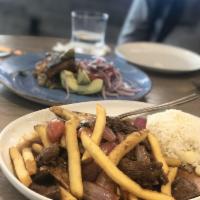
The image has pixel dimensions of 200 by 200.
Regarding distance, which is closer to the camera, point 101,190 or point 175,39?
point 101,190

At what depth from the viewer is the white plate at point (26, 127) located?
83cm

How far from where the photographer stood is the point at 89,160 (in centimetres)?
87

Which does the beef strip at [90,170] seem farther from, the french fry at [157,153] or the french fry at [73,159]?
the french fry at [157,153]

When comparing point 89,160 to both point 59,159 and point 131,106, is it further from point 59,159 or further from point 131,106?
point 131,106

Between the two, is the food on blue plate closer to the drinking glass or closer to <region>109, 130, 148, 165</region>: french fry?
the drinking glass

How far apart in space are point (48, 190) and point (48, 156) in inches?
3.2

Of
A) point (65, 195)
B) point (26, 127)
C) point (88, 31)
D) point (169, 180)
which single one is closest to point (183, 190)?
point (169, 180)

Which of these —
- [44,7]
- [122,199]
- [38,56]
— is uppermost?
[122,199]

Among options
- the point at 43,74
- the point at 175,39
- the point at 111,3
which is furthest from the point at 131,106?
the point at 111,3

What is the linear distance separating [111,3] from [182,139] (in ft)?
9.96

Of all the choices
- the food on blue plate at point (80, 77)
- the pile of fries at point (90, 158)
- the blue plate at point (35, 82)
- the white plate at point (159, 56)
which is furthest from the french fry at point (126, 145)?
the white plate at point (159, 56)

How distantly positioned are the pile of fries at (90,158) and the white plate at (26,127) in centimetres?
2

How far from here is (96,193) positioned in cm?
82

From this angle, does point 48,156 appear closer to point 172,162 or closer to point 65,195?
point 65,195
